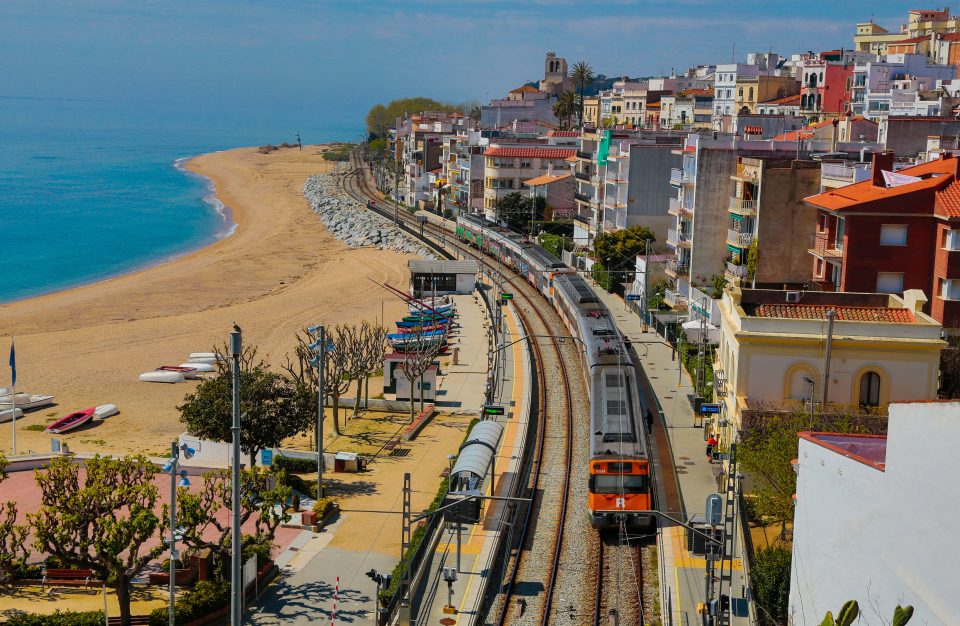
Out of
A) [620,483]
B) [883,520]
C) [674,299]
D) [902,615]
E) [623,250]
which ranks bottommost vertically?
[620,483]

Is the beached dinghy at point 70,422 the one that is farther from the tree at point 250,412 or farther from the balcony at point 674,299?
the balcony at point 674,299

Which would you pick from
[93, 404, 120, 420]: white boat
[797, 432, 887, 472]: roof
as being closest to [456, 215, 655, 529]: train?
[797, 432, 887, 472]: roof

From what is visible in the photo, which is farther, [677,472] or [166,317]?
[166,317]

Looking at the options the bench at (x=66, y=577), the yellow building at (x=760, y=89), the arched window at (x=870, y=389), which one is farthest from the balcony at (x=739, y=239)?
the yellow building at (x=760, y=89)

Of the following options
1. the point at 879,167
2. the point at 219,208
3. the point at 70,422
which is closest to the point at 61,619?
the point at 70,422

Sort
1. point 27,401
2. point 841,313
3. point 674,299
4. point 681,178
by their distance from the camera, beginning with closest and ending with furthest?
Result: point 841,313, point 27,401, point 674,299, point 681,178

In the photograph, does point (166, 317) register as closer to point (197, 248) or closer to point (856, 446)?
point (197, 248)

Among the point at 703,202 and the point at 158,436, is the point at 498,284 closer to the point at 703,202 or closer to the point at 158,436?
the point at 703,202
